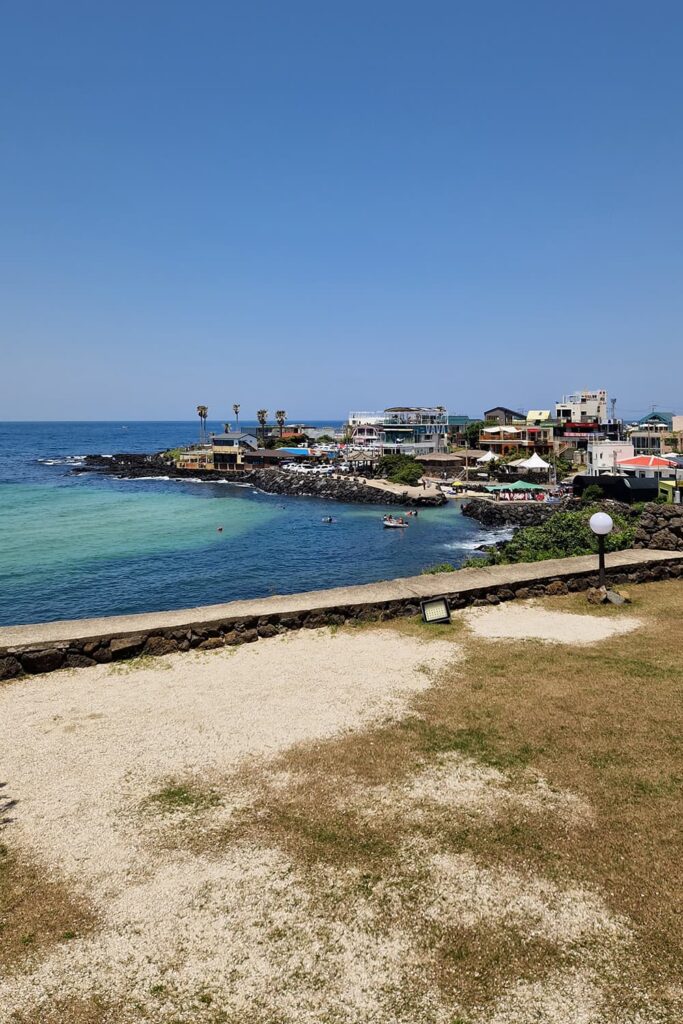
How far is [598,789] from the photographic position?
6.65 metres

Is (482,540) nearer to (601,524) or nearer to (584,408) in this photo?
(601,524)

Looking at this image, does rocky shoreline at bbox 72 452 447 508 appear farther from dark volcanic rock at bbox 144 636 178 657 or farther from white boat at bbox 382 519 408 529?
dark volcanic rock at bbox 144 636 178 657

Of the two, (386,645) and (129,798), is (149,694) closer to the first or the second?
(129,798)

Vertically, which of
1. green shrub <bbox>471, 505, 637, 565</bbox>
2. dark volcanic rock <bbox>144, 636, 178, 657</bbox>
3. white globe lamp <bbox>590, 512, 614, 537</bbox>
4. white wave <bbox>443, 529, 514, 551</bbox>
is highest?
white globe lamp <bbox>590, 512, 614, 537</bbox>

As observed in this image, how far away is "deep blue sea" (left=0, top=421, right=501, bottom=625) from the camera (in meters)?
28.7

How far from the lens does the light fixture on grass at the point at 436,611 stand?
12867mm

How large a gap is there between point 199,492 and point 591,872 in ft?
238

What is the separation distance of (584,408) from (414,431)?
114 ft

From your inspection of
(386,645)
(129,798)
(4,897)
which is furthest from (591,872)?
(386,645)

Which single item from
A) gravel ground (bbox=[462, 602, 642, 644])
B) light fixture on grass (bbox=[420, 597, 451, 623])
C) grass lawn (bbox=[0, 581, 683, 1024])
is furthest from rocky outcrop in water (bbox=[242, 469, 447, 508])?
grass lawn (bbox=[0, 581, 683, 1024])

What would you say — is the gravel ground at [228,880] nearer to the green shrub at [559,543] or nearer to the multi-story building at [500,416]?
the green shrub at [559,543]

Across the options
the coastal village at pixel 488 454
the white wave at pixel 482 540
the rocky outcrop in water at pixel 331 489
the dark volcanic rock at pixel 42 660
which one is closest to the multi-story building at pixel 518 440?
the coastal village at pixel 488 454

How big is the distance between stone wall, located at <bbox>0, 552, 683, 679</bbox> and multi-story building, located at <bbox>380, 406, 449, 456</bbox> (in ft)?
249

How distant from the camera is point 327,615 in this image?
12727mm
